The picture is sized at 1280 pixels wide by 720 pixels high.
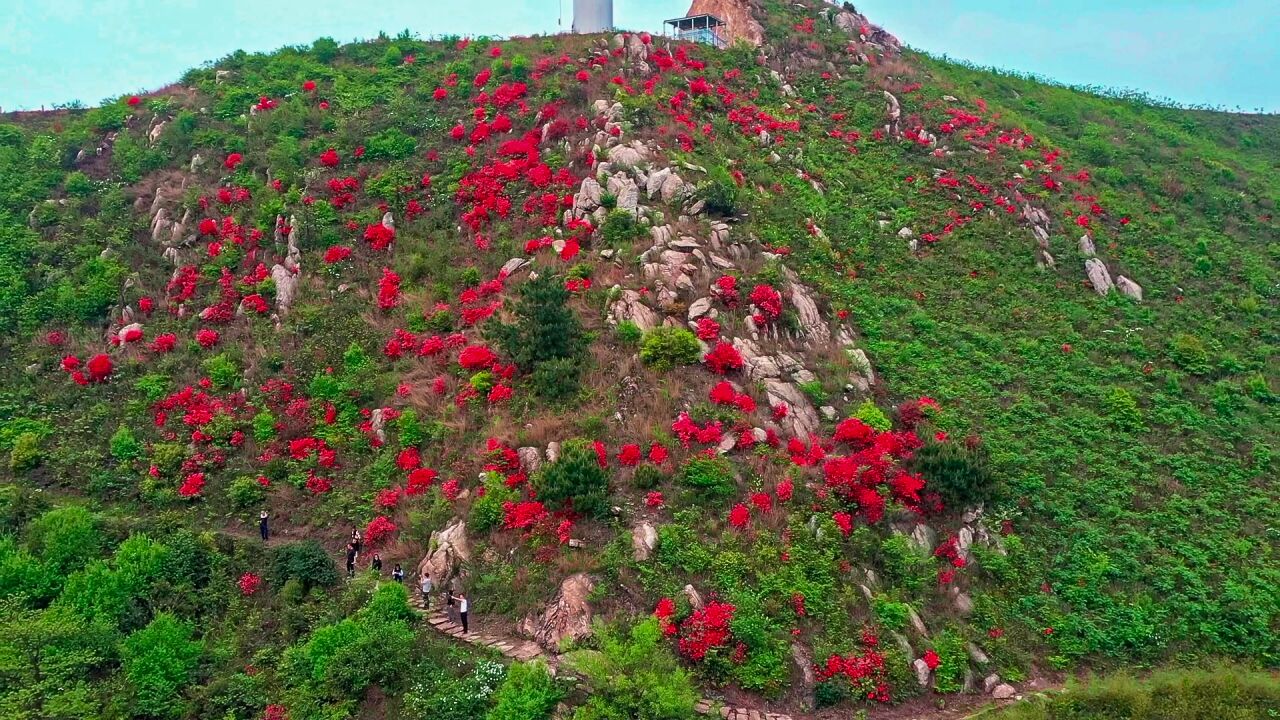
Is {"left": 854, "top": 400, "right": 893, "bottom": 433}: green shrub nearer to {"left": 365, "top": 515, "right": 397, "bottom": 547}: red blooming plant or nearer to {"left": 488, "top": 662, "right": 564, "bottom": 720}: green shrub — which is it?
{"left": 488, "top": 662, "right": 564, "bottom": 720}: green shrub

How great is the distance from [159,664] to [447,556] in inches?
270

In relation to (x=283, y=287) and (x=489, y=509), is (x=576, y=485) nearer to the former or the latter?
(x=489, y=509)

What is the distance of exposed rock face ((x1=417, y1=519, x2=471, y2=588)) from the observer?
19.1 meters

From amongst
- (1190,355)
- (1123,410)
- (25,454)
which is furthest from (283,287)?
(1190,355)

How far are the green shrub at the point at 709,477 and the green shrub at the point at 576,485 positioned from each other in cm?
231

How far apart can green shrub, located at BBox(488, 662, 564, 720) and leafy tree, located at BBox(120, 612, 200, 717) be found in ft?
25.5

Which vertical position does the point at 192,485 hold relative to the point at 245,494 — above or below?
above

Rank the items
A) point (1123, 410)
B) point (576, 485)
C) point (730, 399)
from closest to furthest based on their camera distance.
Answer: point (576, 485) → point (730, 399) → point (1123, 410)

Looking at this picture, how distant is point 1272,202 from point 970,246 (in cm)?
2021

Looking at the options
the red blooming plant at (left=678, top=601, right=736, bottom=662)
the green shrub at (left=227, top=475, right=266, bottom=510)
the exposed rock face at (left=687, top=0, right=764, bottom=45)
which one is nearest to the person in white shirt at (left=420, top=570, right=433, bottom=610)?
the red blooming plant at (left=678, top=601, right=736, bottom=662)

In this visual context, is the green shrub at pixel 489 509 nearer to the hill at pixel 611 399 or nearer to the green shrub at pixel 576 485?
the hill at pixel 611 399

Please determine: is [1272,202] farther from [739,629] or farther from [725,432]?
[739,629]

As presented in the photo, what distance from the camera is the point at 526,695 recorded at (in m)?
15.2

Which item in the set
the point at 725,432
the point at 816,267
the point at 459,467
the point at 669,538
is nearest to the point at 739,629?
the point at 669,538
